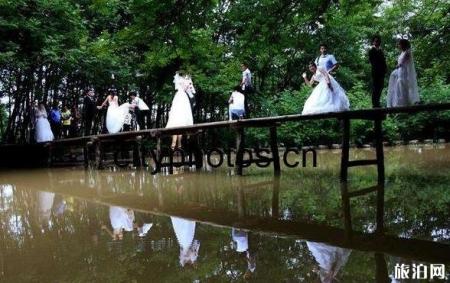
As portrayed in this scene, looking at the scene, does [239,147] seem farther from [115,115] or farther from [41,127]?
[41,127]

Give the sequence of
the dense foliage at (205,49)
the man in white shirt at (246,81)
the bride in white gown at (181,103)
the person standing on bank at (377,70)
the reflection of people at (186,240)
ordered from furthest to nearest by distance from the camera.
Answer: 1. the man in white shirt at (246,81)
2. the bride in white gown at (181,103)
3. the person standing on bank at (377,70)
4. the dense foliage at (205,49)
5. the reflection of people at (186,240)

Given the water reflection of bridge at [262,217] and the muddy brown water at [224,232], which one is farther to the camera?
the water reflection of bridge at [262,217]

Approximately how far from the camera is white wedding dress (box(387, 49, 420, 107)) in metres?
9.40

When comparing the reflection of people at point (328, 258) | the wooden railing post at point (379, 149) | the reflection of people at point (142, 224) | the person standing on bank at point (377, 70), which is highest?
the person standing on bank at point (377, 70)

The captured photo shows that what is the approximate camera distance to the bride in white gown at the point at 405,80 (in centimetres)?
940

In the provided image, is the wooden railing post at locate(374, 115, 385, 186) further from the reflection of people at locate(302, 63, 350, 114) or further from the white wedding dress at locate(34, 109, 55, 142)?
the white wedding dress at locate(34, 109, 55, 142)

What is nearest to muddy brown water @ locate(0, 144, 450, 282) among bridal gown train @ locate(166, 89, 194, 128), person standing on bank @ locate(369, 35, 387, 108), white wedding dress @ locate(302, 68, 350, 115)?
white wedding dress @ locate(302, 68, 350, 115)

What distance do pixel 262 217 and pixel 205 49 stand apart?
431cm

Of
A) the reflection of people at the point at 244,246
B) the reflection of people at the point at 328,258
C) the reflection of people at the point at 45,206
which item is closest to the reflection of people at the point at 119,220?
the reflection of people at the point at 45,206

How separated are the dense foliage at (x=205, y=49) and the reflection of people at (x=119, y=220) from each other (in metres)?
2.99

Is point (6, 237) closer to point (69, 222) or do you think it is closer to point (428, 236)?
point (69, 222)

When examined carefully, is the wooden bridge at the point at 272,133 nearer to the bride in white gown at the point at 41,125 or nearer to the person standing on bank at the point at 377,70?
the person standing on bank at the point at 377,70

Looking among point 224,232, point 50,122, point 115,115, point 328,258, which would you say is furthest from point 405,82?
point 50,122

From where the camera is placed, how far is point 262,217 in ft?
21.0
